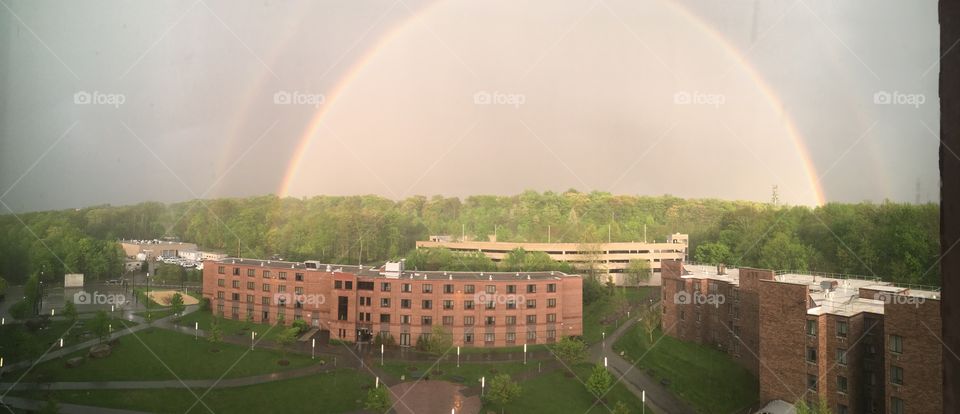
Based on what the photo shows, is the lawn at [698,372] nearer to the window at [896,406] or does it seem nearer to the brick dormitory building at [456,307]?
the brick dormitory building at [456,307]

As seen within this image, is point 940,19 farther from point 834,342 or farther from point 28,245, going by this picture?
point 28,245

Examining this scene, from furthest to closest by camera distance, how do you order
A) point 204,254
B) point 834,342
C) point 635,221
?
point 635,221 → point 204,254 → point 834,342

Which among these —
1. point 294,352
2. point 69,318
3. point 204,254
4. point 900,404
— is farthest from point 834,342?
point 204,254

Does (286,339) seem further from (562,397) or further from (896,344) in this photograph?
(896,344)

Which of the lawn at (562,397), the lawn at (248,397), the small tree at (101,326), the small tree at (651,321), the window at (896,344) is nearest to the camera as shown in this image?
the window at (896,344)

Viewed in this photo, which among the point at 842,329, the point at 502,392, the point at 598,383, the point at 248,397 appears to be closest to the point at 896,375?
the point at 842,329
